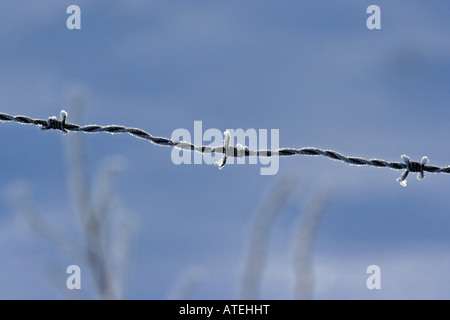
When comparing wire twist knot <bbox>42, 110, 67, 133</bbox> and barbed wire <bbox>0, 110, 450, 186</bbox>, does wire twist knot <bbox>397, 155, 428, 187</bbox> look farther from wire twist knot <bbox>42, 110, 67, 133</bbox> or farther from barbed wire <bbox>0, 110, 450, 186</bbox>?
wire twist knot <bbox>42, 110, 67, 133</bbox>

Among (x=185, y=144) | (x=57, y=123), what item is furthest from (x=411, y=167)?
(x=57, y=123)

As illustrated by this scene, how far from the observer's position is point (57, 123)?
3.70m

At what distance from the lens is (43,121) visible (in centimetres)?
374

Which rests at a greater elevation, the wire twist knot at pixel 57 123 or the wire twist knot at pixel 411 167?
the wire twist knot at pixel 57 123

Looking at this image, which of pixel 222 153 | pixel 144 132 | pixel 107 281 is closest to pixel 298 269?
pixel 107 281

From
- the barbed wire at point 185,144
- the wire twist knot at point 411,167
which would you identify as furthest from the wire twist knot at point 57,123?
the wire twist knot at point 411,167

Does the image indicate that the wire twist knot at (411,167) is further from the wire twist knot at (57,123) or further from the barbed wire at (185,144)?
the wire twist knot at (57,123)

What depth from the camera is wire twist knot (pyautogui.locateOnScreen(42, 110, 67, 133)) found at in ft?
12.1

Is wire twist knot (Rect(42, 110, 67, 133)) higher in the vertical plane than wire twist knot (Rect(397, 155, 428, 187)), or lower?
higher

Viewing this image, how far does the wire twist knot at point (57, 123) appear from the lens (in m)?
3.68

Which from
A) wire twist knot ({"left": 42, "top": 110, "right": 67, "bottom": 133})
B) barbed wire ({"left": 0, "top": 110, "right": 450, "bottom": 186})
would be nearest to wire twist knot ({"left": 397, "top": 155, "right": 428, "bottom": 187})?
barbed wire ({"left": 0, "top": 110, "right": 450, "bottom": 186})
